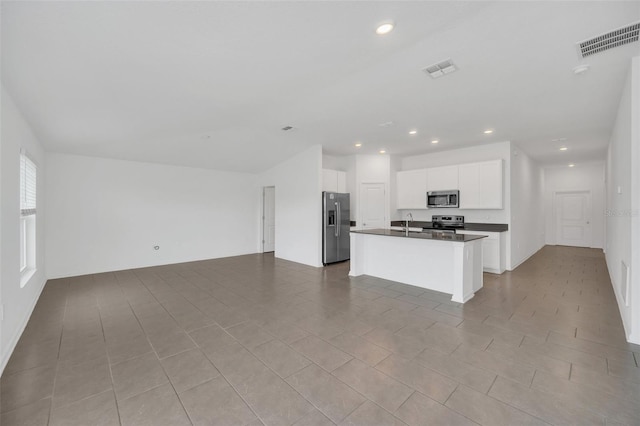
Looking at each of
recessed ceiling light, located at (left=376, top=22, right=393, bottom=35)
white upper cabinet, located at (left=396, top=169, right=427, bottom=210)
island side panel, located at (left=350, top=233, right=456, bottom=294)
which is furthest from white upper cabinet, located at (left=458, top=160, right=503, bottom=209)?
recessed ceiling light, located at (left=376, top=22, right=393, bottom=35)

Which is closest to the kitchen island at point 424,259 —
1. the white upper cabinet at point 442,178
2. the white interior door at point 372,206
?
the white interior door at point 372,206

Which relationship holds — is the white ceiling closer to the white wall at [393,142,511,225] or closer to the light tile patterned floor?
the white wall at [393,142,511,225]

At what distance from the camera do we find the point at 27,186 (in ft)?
12.0

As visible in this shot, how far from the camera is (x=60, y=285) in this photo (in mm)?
4793

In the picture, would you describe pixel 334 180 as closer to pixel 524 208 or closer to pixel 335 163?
pixel 335 163

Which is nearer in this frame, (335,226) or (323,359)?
(323,359)

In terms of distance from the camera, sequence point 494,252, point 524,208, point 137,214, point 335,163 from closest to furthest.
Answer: point 494,252, point 137,214, point 524,208, point 335,163

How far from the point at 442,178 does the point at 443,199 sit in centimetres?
50

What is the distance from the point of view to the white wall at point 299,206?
6207 millimetres

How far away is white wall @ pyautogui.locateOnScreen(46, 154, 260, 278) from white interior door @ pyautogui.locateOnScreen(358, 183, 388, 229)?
337 centimetres

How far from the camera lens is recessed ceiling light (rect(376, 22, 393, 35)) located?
2131 millimetres

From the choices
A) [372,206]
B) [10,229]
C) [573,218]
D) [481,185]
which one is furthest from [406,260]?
[573,218]

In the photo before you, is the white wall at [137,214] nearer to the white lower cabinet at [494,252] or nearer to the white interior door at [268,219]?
the white interior door at [268,219]

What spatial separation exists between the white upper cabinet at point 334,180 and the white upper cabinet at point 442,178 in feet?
6.87
